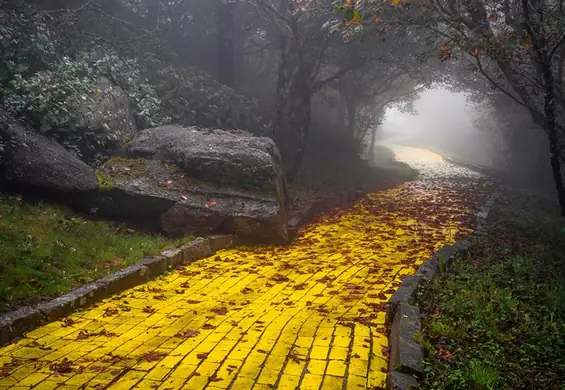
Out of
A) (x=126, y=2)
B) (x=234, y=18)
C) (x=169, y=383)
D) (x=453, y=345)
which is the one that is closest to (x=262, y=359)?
(x=169, y=383)

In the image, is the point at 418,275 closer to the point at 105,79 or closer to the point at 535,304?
the point at 535,304

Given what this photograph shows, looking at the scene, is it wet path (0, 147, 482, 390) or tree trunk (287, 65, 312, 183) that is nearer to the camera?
wet path (0, 147, 482, 390)

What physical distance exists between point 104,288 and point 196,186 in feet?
12.7

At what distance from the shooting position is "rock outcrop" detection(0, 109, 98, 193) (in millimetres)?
7500

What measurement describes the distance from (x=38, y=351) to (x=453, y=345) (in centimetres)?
370

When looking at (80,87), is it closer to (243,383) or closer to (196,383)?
(196,383)

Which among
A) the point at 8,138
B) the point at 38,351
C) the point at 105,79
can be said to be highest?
the point at 105,79

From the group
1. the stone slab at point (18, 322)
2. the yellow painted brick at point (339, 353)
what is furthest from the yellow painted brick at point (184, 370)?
the stone slab at point (18, 322)

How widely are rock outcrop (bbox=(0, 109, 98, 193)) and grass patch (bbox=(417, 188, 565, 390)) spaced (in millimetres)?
5858

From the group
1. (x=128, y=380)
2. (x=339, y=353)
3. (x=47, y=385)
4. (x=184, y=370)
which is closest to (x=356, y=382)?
(x=339, y=353)

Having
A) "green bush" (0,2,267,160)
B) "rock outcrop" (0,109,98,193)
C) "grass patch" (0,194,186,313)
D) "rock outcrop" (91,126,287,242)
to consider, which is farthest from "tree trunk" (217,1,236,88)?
"grass patch" (0,194,186,313)

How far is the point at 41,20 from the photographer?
11.9m

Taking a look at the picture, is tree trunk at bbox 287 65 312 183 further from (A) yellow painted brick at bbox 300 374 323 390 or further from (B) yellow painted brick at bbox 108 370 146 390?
(B) yellow painted brick at bbox 108 370 146 390

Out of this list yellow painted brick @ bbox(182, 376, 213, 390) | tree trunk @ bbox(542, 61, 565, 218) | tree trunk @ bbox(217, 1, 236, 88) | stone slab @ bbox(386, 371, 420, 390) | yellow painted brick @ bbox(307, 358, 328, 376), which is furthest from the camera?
tree trunk @ bbox(217, 1, 236, 88)
